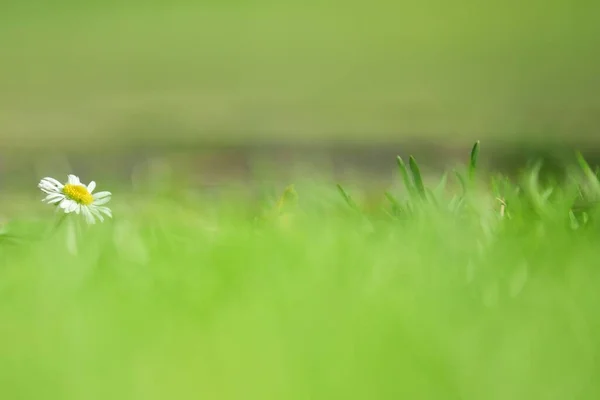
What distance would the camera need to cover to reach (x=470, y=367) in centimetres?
26

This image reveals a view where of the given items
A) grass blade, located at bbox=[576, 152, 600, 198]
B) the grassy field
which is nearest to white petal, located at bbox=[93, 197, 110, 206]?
the grassy field

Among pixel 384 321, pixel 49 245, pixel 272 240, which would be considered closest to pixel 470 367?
pixel 384 321

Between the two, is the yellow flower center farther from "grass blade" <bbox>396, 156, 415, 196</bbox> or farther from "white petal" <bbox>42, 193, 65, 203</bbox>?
"grass blade" <bbox>396, 156, 415, 196</bbox>

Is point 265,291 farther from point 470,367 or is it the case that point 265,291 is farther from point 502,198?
point 502,198

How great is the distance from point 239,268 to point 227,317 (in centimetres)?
6

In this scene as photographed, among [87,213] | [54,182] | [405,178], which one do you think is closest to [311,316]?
[405,178]

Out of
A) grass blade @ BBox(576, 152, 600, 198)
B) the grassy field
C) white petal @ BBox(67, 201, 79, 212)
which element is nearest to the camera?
the grassy field

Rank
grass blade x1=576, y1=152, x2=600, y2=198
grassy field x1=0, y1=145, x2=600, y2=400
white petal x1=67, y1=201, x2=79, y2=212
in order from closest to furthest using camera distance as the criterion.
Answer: grassy field x1=0, y1=145, x2=600, y2=400, grass blade x1=576, y1=152, x2=600, y2=198, white petal x1=67, y1=201, x2=79, y2=212

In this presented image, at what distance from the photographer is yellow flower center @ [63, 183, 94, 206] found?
2.35ft

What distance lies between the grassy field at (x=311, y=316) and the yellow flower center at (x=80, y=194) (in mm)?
277

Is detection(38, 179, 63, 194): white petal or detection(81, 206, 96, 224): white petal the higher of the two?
detection(38, 179, 63, 194): white petal

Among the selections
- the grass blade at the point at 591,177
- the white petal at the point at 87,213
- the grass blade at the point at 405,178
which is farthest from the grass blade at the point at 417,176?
the white petal at the point at 87,213

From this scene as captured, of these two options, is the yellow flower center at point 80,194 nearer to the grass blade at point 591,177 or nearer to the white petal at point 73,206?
the white petal at point 73,206

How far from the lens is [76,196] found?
720 mm
